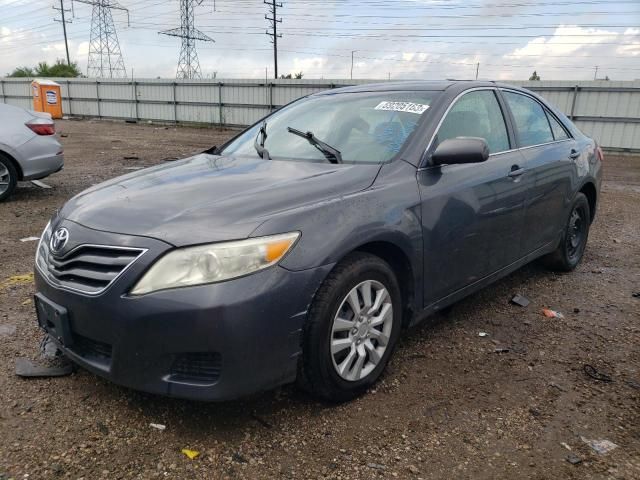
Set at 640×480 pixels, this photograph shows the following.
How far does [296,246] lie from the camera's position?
90.0 inches

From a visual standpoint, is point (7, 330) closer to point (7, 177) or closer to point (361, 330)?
point (361, 330)

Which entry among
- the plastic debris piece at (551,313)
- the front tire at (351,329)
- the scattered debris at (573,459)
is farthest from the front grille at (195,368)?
the plastic debris piece at (551,313)

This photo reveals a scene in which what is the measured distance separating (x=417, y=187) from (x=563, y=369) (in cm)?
141

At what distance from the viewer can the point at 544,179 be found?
404 centimetres

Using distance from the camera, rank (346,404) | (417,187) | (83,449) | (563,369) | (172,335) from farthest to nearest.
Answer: (563,369) → (417,187) → (346,404) → (83,449) → (172,335)

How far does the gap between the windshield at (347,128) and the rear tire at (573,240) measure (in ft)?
6.92

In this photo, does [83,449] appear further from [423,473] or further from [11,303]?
[11,303]

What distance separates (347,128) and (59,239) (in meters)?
1.79

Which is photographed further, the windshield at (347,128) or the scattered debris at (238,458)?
the windshield at (347,128)

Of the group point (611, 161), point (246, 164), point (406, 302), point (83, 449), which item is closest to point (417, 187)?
point (406, 302)

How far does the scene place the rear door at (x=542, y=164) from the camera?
12.9ft

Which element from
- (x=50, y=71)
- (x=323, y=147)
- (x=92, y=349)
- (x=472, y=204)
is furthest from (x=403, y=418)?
(x=50, y=71)

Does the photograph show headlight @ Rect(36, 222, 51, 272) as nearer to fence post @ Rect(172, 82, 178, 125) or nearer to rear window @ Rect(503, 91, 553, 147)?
rear window @ Rect(503, 91, 553, 147)

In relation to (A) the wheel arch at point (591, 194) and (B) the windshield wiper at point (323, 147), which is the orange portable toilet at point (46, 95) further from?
(A) the wheel arch at point (591, 194)
